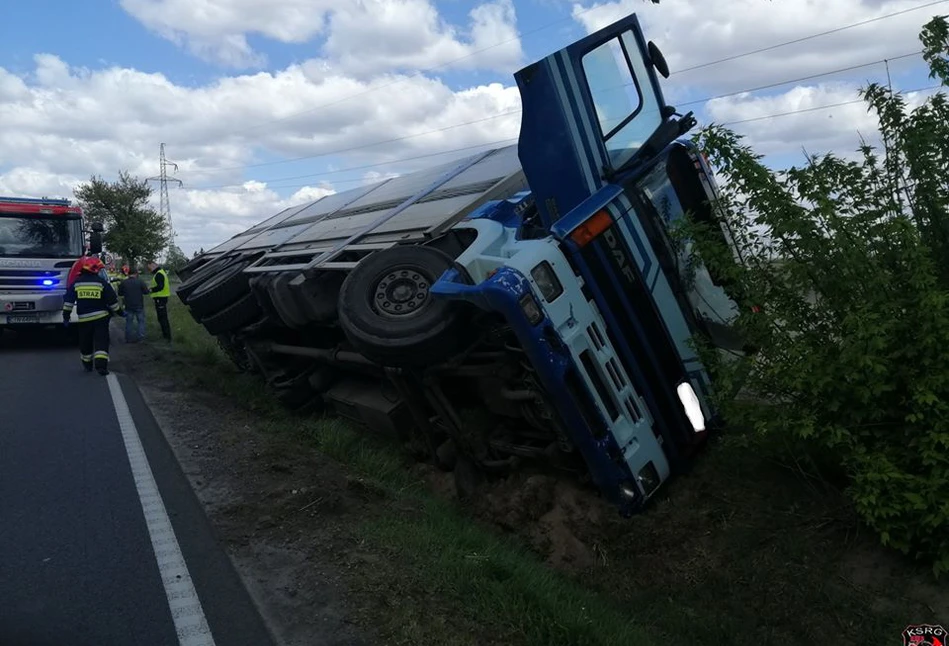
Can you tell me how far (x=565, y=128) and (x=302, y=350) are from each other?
326 centimetres

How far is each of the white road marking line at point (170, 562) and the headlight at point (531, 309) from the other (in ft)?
6.70

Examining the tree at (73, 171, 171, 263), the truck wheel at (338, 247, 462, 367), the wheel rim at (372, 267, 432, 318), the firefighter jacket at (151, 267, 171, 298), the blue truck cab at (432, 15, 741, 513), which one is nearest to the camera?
the blue truck cab at (432, 15, 741, 513)

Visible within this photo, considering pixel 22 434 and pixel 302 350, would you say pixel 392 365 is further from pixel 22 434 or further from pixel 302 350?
pixel 22 434

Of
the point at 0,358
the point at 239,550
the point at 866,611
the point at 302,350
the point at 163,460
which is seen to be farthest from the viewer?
the point at 0,358

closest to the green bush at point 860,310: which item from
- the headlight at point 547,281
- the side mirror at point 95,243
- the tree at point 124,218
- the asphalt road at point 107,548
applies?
the headlight at point 547,281

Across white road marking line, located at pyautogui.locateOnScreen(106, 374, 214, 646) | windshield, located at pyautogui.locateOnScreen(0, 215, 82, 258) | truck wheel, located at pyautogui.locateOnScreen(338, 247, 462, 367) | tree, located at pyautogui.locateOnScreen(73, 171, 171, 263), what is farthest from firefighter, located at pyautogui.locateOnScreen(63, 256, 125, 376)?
tree, located at pyautogui.locateOnScreen(73, 171, 171, 263)

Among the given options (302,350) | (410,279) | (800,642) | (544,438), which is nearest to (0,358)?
(302,350)

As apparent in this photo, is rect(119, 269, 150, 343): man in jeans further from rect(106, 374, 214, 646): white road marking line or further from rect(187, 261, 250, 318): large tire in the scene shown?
rect(106, 374, 214, 646): white road marking line

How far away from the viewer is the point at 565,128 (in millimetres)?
4867

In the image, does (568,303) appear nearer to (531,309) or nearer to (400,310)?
(531,309)

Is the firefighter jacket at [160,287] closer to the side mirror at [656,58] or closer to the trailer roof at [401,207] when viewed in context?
the trailer roof at [401,207]

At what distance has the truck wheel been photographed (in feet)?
15.9

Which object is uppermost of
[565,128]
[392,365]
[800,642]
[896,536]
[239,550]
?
[565,128]

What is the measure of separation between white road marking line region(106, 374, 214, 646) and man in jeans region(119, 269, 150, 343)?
8775mm
